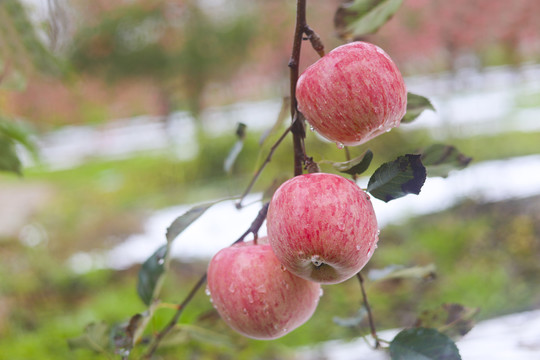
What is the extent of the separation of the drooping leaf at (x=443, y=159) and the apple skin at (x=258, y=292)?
136 mm

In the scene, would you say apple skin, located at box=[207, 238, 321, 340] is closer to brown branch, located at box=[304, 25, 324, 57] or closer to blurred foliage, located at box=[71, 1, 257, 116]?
brown branch, located at box=[304, 25, 324, 57]

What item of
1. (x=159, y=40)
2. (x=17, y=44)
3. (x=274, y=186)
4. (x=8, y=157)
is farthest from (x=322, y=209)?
(x=159, y=40)

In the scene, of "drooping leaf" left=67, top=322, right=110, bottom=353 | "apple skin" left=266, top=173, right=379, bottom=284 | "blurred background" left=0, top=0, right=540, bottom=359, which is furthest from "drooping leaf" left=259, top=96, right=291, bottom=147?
"drooping leaf" left=67, top=322, right=110, bottom=353

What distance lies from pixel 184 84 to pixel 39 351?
3841 millimetres

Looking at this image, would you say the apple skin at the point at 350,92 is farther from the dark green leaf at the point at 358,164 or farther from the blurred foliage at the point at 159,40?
the blurred foliage at the point at 159,40

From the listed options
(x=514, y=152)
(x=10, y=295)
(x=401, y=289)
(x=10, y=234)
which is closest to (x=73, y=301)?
(x=10, y=295)

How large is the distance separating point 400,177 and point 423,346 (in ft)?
0.45

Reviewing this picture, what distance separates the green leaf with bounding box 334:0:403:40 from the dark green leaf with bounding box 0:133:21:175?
0.38 meters

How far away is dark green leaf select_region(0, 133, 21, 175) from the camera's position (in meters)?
0.57

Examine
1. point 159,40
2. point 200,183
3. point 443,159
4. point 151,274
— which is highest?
point 443,159

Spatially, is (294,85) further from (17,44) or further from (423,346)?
(17,44)

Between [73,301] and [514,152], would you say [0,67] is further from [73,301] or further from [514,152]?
[514,152]

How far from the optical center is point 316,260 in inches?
12.9

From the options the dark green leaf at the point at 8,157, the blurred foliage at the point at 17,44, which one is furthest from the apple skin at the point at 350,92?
the blurred foliage at the point at 17,44
